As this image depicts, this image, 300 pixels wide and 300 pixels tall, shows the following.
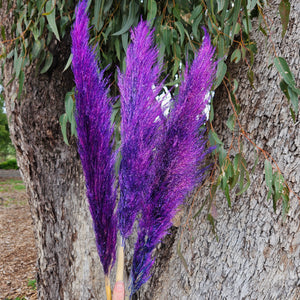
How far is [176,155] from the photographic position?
64 centimetres

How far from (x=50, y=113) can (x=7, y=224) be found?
427cm

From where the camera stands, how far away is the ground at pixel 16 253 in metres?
2.71

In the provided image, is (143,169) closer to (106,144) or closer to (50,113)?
(106,144)

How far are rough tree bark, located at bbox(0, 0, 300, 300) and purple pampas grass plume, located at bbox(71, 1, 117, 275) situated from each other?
535mm

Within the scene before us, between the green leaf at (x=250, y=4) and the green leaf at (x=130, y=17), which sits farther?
the green leaf at (x=130, y=17)

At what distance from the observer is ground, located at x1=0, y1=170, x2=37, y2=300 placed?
8.90ft

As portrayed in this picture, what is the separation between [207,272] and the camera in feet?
3.48

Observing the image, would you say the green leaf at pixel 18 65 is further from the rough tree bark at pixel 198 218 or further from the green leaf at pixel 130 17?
the green leaf at pixel 130 17

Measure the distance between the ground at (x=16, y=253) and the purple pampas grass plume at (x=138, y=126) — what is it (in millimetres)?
1814

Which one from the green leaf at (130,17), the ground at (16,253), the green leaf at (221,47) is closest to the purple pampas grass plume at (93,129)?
the green leaf at (130,17)

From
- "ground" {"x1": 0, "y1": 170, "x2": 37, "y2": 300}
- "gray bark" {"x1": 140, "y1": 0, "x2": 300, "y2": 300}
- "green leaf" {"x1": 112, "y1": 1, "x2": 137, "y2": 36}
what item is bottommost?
"ground" {"x1": 0, "y1": 170, "x2": 37, "y2": 300}

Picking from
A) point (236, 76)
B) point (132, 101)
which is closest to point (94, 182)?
point (132, 101)

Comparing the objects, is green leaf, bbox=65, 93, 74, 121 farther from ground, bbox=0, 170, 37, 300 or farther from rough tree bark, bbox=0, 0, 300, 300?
ground, bbox=0, 170, 37, 300

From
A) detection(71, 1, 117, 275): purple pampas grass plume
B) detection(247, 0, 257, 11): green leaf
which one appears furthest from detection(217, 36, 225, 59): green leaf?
detection(71, 1, 117, 275): purple pampas grass plume
